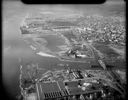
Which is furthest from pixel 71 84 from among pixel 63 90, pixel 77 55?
pixel 77 55

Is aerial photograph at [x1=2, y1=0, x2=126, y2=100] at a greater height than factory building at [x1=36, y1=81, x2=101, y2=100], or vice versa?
aerial photograph at [x1=2, y1=0, x2=126, y2=100]

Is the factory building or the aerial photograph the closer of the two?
the factory building

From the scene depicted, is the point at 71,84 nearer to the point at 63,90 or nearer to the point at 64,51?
the point at 63,90

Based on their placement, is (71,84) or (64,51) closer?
(71,84)

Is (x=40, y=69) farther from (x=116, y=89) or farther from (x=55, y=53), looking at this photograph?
(x=116, y=89)

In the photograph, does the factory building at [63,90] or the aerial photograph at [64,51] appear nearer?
the factory building at [63,90]

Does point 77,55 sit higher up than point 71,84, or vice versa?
point 77,55

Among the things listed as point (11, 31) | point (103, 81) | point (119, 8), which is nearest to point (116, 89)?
point (103, 81)

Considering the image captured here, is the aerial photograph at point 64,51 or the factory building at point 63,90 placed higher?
the aerial photograph at point 64,51
